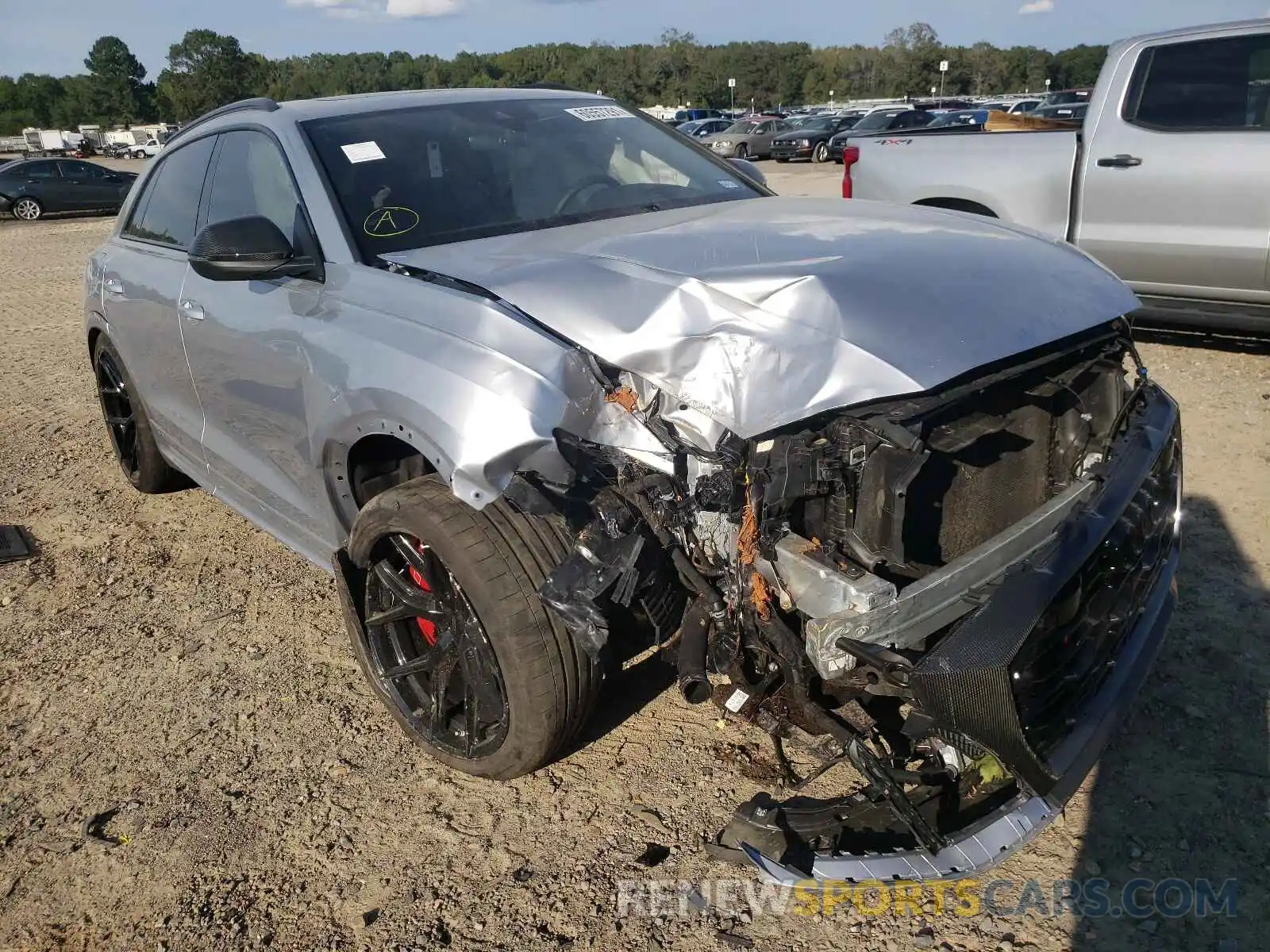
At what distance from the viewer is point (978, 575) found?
2.23m

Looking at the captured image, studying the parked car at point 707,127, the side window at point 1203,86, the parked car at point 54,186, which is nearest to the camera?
the side window at point 1203,86

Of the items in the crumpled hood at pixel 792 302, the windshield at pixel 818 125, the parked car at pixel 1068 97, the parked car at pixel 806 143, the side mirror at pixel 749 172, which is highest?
the side mirror at pixel 749 172

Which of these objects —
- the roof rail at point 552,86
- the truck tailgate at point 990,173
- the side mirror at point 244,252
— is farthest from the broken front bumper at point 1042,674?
the truck tailgate at point 990,173

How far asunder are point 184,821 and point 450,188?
2134 millimetres

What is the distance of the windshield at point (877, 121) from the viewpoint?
2734 centimetres

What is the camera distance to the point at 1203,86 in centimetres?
594

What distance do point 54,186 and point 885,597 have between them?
2762cm

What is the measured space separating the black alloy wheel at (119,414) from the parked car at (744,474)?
2.03 metres

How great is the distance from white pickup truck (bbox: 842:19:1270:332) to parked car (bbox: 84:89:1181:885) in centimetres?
349

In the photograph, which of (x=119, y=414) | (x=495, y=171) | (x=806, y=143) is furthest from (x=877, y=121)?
(x=495, y=171)

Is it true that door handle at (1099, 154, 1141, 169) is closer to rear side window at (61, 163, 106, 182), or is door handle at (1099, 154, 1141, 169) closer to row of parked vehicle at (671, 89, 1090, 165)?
row of parked vehicle at (671, 89, 1090, 165)

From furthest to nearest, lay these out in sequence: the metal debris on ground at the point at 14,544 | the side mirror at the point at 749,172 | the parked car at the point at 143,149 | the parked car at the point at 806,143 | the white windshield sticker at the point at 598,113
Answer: the parked car at the point at 143,149 → the parked car at the point at 806,143 → the metal debris on ground at the point at 14,544 → the side mirror at the point at 749,172 → the white windshield sticker at the point at 598,113

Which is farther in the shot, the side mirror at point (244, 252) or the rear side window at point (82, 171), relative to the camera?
the rear side window at point (82, 171)

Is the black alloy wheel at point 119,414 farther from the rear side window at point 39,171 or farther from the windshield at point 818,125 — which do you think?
the windshield at point 818,125
